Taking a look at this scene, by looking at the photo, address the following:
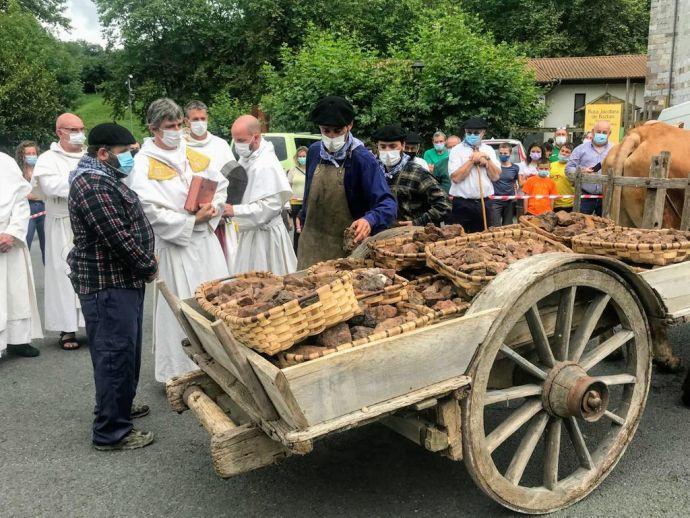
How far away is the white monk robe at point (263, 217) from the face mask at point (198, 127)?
1.14m

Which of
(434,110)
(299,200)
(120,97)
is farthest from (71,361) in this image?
(120,97)

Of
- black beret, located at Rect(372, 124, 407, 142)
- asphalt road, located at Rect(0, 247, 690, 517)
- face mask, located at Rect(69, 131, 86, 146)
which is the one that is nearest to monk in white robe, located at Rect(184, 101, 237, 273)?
face mask, located at Rect(69, 131, 86, 146)

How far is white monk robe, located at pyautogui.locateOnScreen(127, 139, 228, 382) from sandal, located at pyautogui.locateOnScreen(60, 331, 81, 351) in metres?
1.70

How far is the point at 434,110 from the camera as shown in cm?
1399

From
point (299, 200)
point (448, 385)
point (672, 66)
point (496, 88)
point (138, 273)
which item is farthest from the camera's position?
point (672, 66)

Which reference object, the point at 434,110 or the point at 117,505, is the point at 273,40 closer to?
the point at 434,110

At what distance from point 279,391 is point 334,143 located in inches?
102

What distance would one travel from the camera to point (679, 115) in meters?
7.40

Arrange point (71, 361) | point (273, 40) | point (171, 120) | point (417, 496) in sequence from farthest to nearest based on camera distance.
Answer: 1. point (273, 40)
2. point (71, 361)
3. point (171, 120)
4. point (417, 496)

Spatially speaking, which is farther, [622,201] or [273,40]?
[273,40]

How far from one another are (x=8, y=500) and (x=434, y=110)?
12.3 meters

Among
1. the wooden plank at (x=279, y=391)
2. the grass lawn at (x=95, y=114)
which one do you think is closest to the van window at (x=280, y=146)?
the wooden plank at (x=279, y=391)

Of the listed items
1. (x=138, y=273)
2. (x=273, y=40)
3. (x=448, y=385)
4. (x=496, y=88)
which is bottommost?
(x=448, y=385)

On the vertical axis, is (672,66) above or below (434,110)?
above
